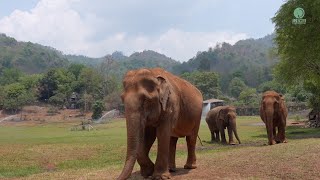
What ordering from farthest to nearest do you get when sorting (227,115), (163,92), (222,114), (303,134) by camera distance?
(303,134)
(222,114)
(227,115)
(163,92)

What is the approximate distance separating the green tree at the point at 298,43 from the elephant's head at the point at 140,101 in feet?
73.8

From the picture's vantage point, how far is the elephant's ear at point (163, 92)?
10.7 m

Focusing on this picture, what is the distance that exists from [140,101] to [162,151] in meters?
1.67

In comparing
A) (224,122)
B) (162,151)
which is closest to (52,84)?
(224,122)

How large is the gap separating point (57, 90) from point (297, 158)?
356 feet

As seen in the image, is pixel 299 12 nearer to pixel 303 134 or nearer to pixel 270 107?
pixel 303 134

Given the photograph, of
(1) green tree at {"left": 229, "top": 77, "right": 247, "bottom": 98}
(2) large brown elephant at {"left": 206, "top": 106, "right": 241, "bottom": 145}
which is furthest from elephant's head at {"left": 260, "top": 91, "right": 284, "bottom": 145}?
(1) green tree at {"left": 229, "top": 77, "right": 247, "bottom": 98}

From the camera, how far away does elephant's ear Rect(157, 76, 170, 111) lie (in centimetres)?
1070

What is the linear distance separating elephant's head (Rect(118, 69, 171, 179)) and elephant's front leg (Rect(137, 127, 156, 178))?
2.75ft

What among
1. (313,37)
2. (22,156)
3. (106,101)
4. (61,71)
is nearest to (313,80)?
(313,37)

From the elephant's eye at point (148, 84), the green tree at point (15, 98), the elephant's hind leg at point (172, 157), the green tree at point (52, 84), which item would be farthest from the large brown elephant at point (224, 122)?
the green tree at point (52, 84)

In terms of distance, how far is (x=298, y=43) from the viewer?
3275 centimetres

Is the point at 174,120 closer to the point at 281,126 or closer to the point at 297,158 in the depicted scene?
the point at 297,158

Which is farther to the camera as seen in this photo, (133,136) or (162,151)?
(162,151)
